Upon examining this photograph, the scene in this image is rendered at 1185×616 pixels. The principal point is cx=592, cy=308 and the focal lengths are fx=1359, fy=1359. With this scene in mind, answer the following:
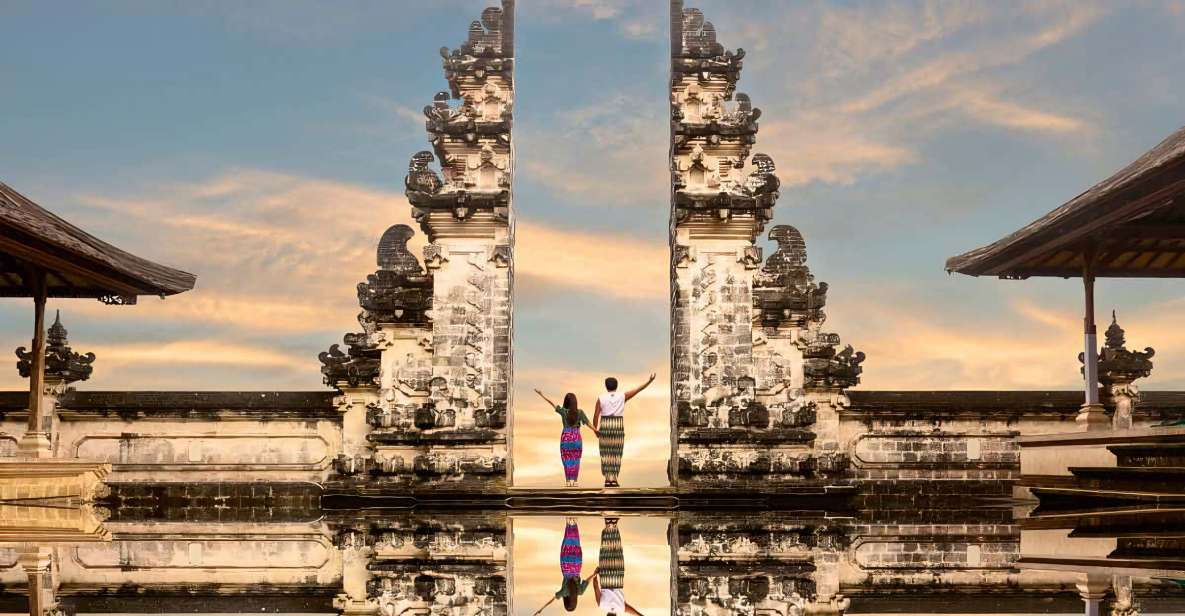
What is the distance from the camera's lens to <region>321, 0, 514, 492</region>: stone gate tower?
19.8 meters

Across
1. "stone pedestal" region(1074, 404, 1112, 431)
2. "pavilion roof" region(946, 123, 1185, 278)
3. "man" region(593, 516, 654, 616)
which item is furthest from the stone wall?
"stone pedestal" region(1074, 404, 1112, 431)

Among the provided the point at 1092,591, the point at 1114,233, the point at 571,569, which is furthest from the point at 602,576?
the point at 1114,233

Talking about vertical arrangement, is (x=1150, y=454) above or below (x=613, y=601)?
above

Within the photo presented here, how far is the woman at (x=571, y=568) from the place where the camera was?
9.51 m

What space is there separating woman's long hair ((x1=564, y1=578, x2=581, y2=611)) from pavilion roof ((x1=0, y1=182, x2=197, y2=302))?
333 inches

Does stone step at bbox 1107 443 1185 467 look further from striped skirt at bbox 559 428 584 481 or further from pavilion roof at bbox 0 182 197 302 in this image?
pavilion roof at bbox 0 182 197 302

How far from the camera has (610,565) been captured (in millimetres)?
11234

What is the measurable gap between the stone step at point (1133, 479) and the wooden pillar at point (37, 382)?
14026 millimetres

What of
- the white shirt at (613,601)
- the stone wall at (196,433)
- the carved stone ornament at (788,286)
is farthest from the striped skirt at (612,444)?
the white shirt at (613,601)

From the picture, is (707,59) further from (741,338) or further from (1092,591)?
(1092,591)

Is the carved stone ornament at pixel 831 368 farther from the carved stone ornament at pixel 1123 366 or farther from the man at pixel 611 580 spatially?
the man at pixel 611 580

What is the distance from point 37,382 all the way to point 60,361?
5.11ft

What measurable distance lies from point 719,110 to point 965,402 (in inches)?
227

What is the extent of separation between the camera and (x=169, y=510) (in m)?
19.5
